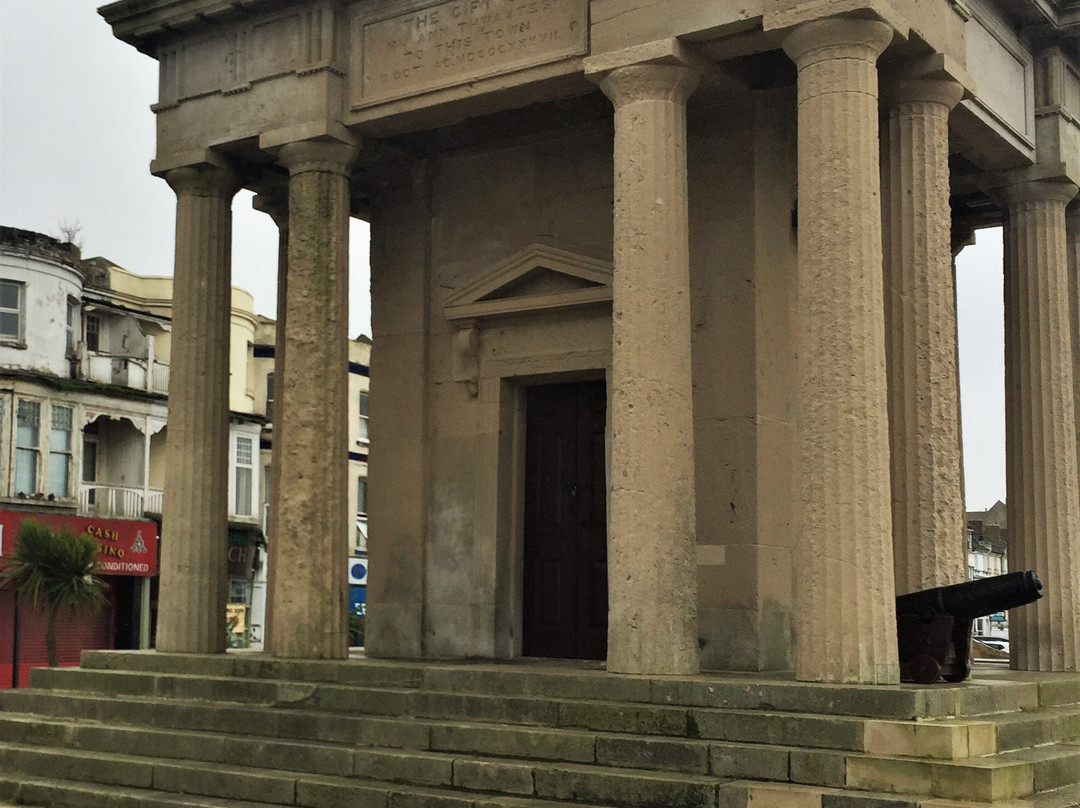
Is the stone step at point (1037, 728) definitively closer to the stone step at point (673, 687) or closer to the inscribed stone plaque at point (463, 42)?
the stone step at point (673, 687)

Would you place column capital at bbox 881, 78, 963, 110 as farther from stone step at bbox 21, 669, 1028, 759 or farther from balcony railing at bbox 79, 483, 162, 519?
balcony railing at bbox 79, 483, 162, 519

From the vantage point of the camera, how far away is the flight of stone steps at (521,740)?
10312 mm

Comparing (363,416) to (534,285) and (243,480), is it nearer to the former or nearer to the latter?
(243,480)

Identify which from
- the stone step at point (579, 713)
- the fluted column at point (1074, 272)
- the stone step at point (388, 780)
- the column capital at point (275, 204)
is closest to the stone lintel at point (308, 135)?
the column capital at point (275, 204)

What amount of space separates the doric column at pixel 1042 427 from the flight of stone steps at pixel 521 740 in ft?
4.46

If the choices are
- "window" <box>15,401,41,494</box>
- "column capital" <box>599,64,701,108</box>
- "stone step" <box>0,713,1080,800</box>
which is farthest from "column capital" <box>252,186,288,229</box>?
"window" <box>15,401,41,494</box>

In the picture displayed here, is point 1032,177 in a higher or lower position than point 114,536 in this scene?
higher

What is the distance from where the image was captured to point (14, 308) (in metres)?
32.4

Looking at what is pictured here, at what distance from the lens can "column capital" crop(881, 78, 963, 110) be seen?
13320mm

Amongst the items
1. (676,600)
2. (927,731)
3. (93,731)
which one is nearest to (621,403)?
→ (676,600)

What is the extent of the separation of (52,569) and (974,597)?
66.3 feet

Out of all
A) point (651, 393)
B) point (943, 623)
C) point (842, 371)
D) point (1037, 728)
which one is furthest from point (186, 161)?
point (1037, 728)

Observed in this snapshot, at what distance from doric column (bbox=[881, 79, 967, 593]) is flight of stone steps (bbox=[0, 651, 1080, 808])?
1.46 metres

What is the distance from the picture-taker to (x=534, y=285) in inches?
633
